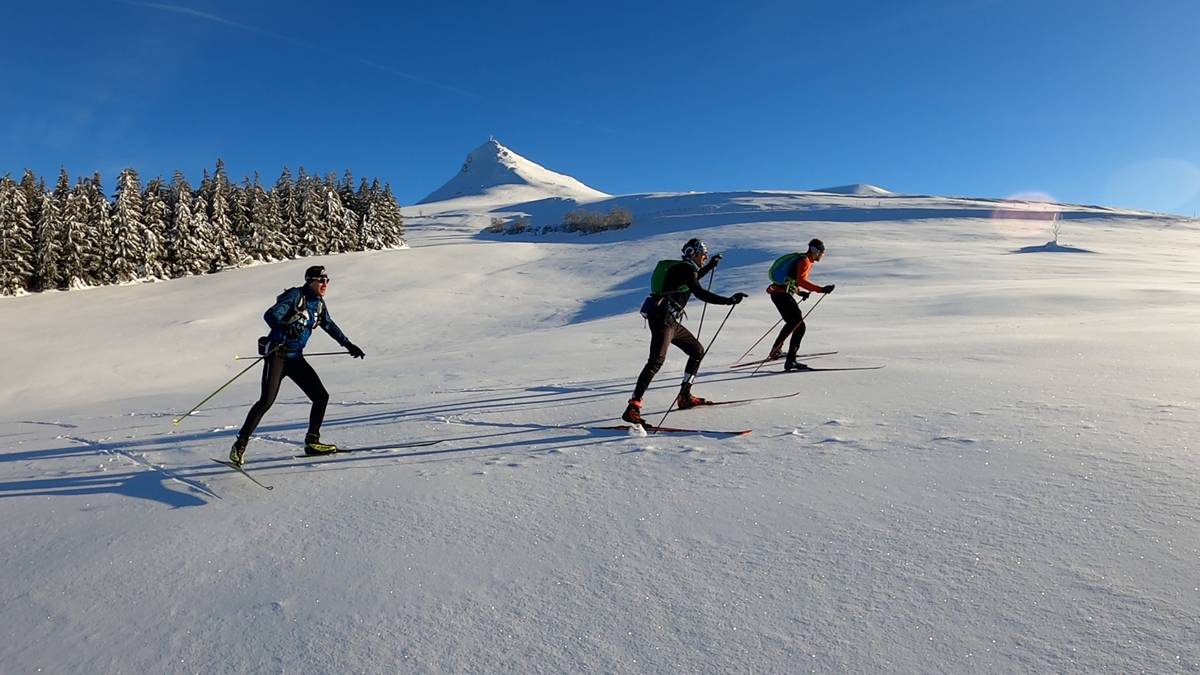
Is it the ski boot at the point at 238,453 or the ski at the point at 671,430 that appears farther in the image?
the ski at the point at 671,430

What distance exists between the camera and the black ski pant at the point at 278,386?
18.7 feet

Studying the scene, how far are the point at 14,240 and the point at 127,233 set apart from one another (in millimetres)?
5733

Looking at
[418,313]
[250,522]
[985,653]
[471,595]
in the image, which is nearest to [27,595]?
[250,522]

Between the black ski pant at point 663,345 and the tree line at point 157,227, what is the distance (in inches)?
1797

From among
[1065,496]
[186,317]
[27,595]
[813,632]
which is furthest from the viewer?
[186,317]

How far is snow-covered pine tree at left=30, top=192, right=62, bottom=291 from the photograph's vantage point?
37.6 meters

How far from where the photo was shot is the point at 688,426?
6383 millimetres

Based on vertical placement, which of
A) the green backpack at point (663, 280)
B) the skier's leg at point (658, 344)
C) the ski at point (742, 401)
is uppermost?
the green backpack at point (663, 280)

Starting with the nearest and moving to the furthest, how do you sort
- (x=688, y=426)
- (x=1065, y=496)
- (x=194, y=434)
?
(x=1065, y=496), (x=688, y=426), (x=194, y=434)

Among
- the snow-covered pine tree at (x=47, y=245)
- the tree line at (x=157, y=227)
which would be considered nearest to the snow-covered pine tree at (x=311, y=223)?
the tree line at (x=157, y=227)

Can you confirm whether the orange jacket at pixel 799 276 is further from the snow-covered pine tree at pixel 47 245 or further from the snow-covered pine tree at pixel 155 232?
the snow-covered pine tree at pixel 155 232

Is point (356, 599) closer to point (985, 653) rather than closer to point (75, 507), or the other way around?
point (985, 653)

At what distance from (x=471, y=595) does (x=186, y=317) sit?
3291cm

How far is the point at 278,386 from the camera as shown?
582 cm
